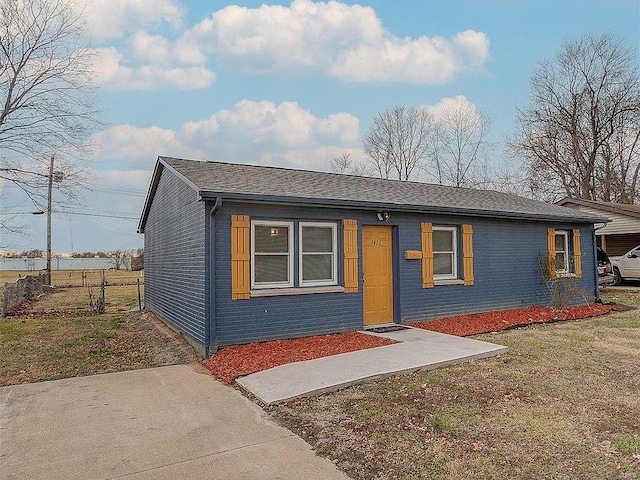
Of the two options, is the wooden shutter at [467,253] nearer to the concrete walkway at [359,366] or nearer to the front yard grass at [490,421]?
the concrete walkway at [359,366]

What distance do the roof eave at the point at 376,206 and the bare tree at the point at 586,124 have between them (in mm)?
18560

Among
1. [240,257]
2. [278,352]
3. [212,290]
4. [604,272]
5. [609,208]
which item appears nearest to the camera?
[278,352]

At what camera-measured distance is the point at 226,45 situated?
12828mm

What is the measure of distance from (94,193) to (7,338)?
10358 millimetres

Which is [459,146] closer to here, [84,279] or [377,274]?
[377,274]

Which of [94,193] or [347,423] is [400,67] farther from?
[347,423]

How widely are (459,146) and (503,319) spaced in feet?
72.9

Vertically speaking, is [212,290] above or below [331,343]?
above

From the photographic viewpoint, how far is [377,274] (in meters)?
9.09

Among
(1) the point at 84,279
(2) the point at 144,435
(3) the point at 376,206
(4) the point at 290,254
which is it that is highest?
(3) the point at 376,206

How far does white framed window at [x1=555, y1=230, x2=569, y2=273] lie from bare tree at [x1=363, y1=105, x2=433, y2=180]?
59.9ft

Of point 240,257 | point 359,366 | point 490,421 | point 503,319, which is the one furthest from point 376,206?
point 490,421

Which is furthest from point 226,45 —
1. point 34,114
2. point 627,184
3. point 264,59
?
point 627,184

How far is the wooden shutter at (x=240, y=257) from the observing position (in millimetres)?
7199
